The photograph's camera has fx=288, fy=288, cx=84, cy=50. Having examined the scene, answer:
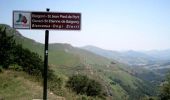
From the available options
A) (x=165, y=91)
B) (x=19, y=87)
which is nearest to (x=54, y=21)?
(x=19, y=87)

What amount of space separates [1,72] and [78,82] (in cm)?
4304

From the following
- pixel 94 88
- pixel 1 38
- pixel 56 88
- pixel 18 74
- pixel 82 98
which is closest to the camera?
pixel 82 98

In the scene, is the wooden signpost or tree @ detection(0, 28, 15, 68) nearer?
the wooden signpost

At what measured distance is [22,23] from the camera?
10227 millimetres

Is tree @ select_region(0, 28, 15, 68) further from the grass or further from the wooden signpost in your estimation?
the wooden signpost

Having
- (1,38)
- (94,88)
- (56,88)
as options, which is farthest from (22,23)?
(94,88)

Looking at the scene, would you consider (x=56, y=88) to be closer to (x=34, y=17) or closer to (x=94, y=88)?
(x=34, y=17)

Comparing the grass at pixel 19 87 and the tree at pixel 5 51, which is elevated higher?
the tree at pixel 5 51

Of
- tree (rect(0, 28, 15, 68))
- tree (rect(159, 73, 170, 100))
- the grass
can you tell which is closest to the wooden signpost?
the grass

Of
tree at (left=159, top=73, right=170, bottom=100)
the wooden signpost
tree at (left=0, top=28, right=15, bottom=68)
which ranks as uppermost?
the wooden signpost

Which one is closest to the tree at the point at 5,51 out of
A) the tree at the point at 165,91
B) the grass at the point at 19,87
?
the grass at the point at 19,87

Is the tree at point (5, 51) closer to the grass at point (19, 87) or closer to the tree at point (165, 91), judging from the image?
the grass at point (19, 87)

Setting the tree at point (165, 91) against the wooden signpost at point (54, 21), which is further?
the tree at point (165, 91)

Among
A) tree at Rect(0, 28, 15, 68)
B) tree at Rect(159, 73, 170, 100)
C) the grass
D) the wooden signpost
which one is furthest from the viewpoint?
tree at Rect(159, 73, 170, 100)
